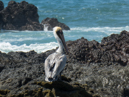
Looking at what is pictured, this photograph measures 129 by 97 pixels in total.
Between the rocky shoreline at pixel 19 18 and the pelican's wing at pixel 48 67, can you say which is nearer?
the pelican's wing at pixel 48 67

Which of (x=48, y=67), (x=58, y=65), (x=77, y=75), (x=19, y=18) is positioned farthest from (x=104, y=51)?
(x=19, y=18)

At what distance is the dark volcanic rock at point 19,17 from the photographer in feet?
67.6

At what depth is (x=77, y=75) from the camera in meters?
4.83

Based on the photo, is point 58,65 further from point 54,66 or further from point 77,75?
point 77,75

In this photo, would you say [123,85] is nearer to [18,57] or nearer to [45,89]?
[45,89]

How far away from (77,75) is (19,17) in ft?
56.3

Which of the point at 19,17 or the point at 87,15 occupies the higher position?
the point at 87,15

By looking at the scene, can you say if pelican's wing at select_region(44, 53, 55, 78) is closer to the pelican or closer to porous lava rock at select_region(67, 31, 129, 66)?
the pelican

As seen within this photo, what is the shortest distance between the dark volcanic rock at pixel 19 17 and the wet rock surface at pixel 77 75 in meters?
14.6

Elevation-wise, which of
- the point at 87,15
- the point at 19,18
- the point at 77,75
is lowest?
the point at 77,75

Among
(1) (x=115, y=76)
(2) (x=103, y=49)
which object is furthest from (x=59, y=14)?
(1) (x=115, y=76)

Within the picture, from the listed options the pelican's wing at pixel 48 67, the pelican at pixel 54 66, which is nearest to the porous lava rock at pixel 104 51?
the pelican at pixel 54 66

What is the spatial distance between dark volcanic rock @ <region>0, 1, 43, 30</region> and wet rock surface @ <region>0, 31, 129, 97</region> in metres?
14.6

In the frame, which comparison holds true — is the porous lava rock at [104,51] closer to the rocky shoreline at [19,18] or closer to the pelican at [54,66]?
the pelican at [54,66]
